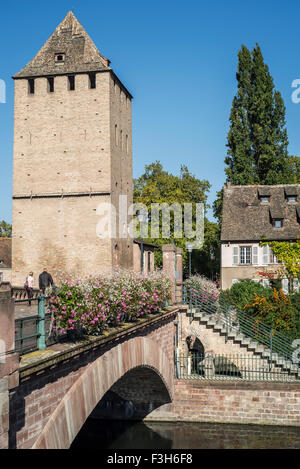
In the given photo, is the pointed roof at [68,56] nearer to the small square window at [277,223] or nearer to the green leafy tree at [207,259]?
the small square window at [277,223]

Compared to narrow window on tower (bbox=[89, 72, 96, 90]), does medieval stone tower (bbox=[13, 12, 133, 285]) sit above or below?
below

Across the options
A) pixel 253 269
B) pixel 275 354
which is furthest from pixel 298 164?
pixel 275 354

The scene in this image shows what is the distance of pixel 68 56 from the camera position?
115 feet

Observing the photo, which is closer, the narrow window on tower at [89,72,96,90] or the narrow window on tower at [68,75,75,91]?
the narrow window on tower at [89,72,96,90]

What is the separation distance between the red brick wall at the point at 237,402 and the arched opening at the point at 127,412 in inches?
29.3

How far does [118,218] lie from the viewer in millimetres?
35000

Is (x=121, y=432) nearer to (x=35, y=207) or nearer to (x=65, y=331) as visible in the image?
(x=65, y=331)

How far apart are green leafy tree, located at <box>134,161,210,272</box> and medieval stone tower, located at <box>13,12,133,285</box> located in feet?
33.9

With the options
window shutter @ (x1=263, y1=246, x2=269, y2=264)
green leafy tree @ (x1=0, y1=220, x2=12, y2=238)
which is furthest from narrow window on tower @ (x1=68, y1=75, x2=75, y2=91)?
green leafy tree @ (x1=0, y1=220, x2=12, y2=238)

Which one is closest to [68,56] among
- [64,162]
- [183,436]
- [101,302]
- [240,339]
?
[64,162]

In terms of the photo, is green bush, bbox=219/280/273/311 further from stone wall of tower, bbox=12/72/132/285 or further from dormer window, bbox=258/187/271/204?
dormer window, bbox=258/187/271/204

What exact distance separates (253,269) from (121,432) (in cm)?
1835

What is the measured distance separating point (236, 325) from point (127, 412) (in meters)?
5.99

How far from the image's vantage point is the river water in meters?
17.8
